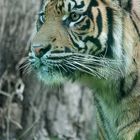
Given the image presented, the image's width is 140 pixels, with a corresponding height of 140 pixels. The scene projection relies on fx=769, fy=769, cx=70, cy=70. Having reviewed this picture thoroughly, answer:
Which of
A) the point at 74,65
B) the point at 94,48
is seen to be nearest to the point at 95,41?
the point at 94,48

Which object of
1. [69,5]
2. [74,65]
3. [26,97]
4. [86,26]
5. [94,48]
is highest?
[69,5]

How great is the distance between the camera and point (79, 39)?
4820mm

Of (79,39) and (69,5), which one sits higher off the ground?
(69,5)

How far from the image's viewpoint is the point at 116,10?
4820 mm

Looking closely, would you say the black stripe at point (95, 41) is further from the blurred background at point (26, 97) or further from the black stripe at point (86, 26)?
the blurred background at point (26, 97)

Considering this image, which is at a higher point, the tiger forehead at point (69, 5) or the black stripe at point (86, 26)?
the tiger forehead at point (69, 5)

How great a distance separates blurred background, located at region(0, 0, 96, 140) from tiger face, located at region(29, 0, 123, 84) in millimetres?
1834

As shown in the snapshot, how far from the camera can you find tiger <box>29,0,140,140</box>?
4754 mm

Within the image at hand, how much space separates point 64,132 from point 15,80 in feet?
2.33

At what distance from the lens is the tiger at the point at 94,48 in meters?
4.75

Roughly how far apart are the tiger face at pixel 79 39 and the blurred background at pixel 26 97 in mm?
1834

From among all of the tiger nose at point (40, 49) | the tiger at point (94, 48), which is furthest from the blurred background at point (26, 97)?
the tiger nose at point (40, 49)

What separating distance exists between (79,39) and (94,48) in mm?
120

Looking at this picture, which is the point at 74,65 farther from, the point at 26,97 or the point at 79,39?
the point at 26,97
